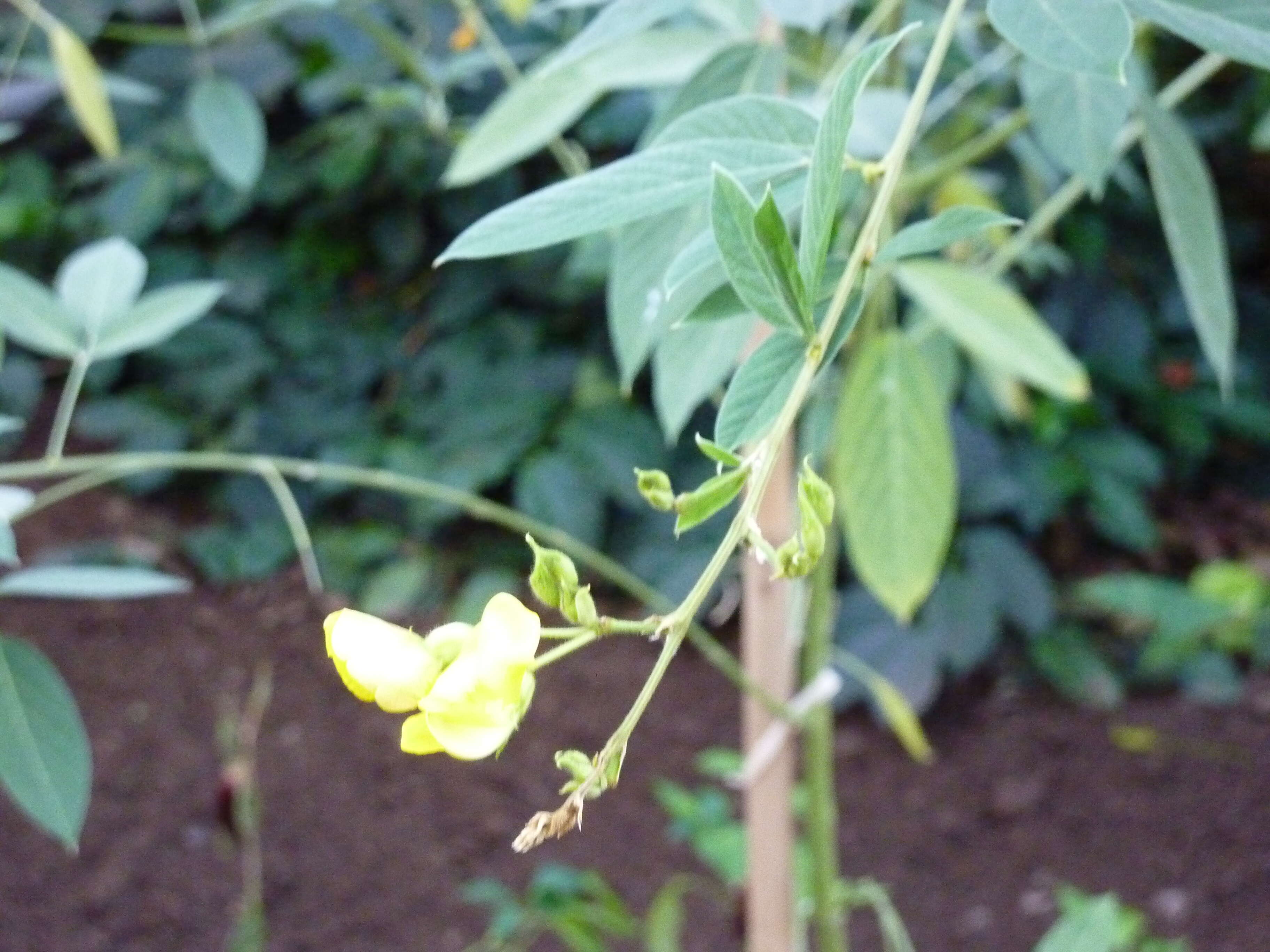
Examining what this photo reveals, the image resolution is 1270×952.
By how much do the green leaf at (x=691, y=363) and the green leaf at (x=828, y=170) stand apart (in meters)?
0.18

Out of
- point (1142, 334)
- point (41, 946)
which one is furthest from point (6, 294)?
point (1142, 334)

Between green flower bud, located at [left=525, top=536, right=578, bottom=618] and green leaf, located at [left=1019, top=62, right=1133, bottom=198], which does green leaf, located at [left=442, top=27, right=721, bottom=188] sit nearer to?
green leaf, located at [left=1019, top=62, right=1133, bottom=198]

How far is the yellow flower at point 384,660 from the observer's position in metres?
0.21

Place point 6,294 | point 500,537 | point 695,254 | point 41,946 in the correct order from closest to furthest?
point 695,254, point 6,294, point 41,946, point 500,537

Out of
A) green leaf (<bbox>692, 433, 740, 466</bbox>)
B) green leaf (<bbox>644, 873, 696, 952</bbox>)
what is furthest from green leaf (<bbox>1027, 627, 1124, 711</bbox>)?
green leaf (<bbox>692, 433, 740, 466</bbox>)

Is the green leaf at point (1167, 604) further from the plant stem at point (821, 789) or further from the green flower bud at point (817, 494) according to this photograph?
the green flower bud at point (817, 494)

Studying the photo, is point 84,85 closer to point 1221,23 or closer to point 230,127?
point 230,127

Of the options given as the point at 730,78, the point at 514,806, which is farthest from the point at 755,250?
the point at 514,806

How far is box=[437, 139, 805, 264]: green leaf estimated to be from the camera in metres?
0.28

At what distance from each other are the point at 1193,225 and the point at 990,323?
0.11 meters

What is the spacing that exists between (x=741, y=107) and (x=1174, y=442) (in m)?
1.86

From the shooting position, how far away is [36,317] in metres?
0.54

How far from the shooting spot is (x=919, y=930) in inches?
50.5

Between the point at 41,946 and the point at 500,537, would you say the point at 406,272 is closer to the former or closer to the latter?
the point at 500,537
